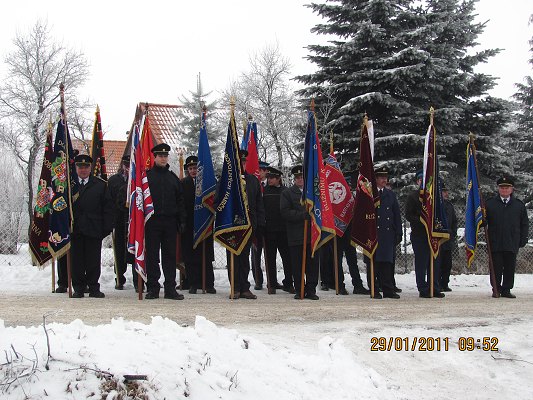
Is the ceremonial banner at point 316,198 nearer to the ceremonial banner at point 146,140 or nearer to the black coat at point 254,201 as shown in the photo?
the black coat at point 254,201

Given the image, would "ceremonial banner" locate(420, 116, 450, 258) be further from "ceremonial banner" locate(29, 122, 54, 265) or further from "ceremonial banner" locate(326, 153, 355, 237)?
"ceremonial banner" locate(29, 122, 54, 265)

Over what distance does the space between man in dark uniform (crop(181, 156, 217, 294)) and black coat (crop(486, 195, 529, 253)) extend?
4862 mm

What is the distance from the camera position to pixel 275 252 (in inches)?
429

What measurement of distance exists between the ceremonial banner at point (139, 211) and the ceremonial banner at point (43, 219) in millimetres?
1428

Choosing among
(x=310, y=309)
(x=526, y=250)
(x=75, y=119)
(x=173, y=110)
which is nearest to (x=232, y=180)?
(x=310, y=309)

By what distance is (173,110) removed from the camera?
3269cm

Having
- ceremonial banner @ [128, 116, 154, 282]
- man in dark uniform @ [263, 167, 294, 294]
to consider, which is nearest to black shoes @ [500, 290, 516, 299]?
man in dark uniform @ [263, 167, 294, 294]

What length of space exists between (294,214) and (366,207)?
124 cm

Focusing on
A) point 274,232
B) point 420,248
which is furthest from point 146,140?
point 420,248

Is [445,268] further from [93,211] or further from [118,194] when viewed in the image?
[93,211]

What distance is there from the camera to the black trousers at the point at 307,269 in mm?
9484

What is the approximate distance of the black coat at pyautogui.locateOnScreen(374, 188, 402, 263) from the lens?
998 centimetres

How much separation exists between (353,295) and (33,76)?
20511mm

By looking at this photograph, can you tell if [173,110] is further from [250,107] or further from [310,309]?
[310,309]
